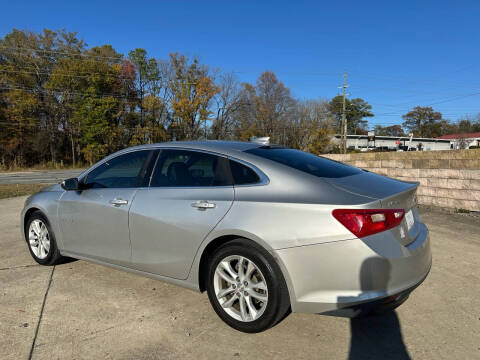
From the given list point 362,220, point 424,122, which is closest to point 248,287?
point 362,220

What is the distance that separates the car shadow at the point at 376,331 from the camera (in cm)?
213

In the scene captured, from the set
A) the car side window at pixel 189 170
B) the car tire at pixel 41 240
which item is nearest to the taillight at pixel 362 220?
the car side window at pixel 189 170

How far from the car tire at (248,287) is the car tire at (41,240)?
7.71 feet

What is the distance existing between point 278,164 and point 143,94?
43052 mm

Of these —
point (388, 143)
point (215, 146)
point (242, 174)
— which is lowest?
point (242, 174)

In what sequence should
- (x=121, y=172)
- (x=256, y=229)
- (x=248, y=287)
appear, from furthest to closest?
(x=121, y=172)
(x=248, y=287)
(x=256, y=229)

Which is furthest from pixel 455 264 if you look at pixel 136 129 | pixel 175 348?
pixel 136 129

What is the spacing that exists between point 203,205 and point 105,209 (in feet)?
4.01

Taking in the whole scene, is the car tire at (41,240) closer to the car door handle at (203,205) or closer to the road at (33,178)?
the car door handle at (203,205)

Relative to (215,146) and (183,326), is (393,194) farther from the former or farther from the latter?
(183,326)

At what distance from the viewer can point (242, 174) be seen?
2699mm

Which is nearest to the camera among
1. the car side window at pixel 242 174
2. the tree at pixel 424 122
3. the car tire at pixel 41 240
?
the car side window at pixel 242 174

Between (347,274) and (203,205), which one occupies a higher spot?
(203,205)

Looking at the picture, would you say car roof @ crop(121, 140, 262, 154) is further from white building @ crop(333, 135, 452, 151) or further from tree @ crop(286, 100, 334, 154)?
white building @ crop(333, 135, 452, 151)
